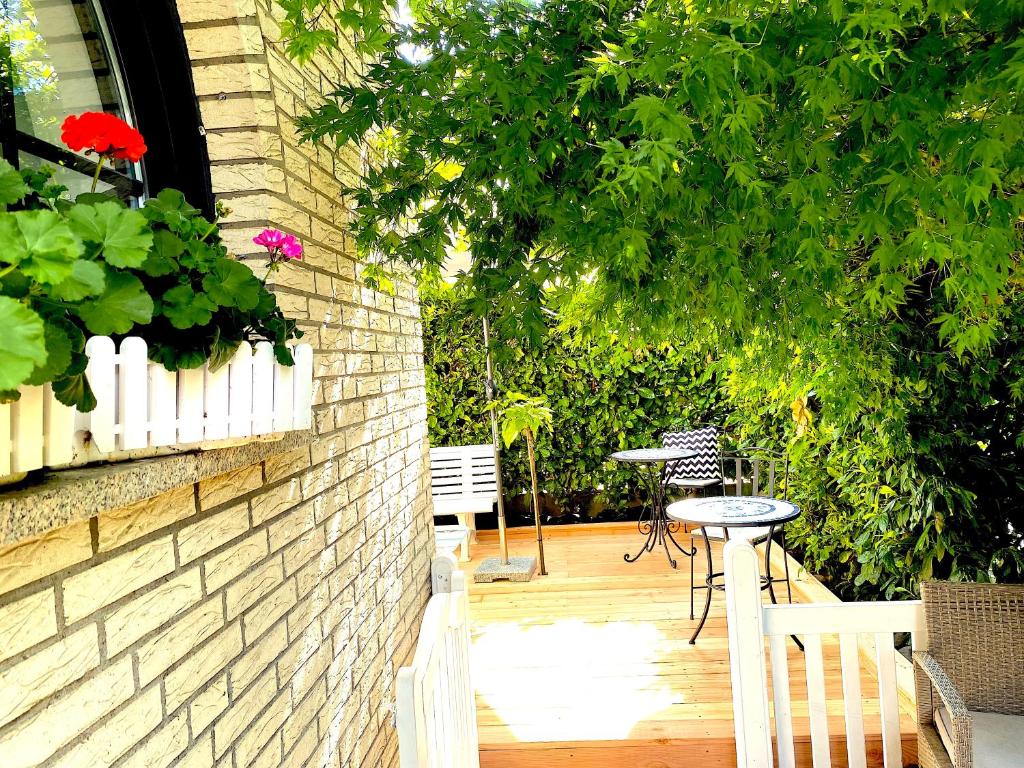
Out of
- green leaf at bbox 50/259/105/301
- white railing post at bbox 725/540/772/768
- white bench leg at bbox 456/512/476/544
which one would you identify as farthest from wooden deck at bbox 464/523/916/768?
green leaf at bbox 50/259/105/301

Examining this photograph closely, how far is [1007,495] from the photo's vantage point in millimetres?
3070

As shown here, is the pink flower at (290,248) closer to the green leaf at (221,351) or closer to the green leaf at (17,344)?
the green leaf at (221,351)

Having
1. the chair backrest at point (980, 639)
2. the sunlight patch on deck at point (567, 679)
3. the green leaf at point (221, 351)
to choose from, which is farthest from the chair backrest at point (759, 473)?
the green leaf at point (221, 351)

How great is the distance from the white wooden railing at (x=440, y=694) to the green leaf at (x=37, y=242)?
884 millimetres

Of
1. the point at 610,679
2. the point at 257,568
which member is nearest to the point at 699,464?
the point at 610,679

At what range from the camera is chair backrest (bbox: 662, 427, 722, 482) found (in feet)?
18.4

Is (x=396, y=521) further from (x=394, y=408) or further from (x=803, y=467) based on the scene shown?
(x=803, y=467)

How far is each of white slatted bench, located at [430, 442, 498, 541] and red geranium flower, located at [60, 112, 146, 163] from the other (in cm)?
511

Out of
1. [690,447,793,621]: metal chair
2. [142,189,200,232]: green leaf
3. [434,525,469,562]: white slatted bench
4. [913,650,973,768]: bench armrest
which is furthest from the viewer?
[434,525,469,562]: white slatted bench

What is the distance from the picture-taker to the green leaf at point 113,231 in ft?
2.32

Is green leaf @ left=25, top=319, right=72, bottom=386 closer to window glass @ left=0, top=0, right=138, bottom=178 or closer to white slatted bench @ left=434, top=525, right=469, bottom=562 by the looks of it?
window glass @ left=0, top=0, right=138, bottom=178

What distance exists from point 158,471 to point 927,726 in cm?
226

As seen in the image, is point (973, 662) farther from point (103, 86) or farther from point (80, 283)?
point (103, 86)

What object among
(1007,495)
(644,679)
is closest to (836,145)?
(1007,495)
